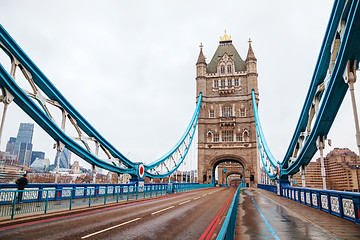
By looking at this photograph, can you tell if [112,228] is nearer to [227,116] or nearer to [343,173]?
[227,116]

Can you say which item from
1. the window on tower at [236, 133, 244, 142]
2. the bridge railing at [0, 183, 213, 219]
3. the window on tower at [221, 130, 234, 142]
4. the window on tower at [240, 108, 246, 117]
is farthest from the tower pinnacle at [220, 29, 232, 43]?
the bridge railing at [0, 183, 213, 219]

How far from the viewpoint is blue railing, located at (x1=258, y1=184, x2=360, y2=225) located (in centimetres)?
899

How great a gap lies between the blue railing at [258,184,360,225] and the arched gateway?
36.4 metres

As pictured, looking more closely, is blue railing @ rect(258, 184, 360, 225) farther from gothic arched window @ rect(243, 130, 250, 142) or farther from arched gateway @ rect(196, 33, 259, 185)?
gothic arched window @ rect(243, 130, 250, 142)

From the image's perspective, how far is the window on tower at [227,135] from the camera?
181 ft

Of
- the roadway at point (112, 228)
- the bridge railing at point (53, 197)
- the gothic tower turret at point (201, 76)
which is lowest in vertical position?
the roadway at point (112, 228)

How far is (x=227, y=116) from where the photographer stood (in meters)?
55.8

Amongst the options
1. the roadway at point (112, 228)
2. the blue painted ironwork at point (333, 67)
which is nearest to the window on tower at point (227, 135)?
the blue painted ironwork at point (333, 67)

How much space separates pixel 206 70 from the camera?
61.3 m

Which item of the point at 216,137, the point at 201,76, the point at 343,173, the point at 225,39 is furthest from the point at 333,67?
the point at 225,39

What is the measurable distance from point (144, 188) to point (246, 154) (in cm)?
3740

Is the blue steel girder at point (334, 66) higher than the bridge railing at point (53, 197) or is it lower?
higher

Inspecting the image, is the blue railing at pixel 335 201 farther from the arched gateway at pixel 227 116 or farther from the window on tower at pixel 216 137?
the window on tower at pixel 216 137

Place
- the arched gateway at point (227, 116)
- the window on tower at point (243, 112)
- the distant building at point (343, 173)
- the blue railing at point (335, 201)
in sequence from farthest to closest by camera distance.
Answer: the window on tower at point (243, 112) < the arched gateway at point (227, 116) < the distant building at point (343, 173) < the blue railing at point (335, 201)
